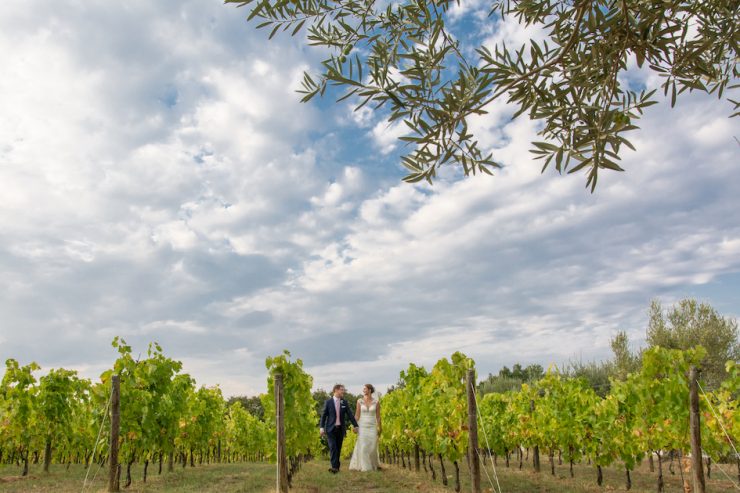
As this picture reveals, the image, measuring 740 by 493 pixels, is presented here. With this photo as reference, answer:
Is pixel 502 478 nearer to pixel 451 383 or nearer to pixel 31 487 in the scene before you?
pixel 451 383

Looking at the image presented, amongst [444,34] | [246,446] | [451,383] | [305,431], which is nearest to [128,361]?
[305,431]

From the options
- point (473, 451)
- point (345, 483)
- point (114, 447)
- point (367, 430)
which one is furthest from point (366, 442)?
point (114, 447)

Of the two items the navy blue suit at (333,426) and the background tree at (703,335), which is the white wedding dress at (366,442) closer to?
the navy blue suit at (333,426)

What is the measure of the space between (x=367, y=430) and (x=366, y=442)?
33 cm

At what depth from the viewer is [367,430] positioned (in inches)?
509

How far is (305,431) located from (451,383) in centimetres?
346

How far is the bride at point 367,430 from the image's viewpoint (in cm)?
1286

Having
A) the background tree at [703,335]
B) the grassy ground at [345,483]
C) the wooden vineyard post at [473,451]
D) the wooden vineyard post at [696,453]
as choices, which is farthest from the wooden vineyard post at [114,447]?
the background tree at [703,335]

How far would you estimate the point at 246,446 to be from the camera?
25.0 m

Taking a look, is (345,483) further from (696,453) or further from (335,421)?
(696,453)

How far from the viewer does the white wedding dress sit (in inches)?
507

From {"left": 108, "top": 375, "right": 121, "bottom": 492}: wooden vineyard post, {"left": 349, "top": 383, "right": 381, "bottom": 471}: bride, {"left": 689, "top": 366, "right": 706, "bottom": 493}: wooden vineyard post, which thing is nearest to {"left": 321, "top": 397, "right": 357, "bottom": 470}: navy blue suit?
{"left": 349, "top": 383, "right": 381, "bottom": 471}: bride

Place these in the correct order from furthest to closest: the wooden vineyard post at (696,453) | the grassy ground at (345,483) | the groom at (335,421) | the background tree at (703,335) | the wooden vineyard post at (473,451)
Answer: the background tree at (703,335) < the groom at (335,421) < the grassy ground at (345,483) < the wooden vineyard post at (473,451) < the wooden vineyard post at (696,453)

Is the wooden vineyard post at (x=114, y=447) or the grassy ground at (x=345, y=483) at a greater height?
the wooden vineyard post at (x=114, y=447)
